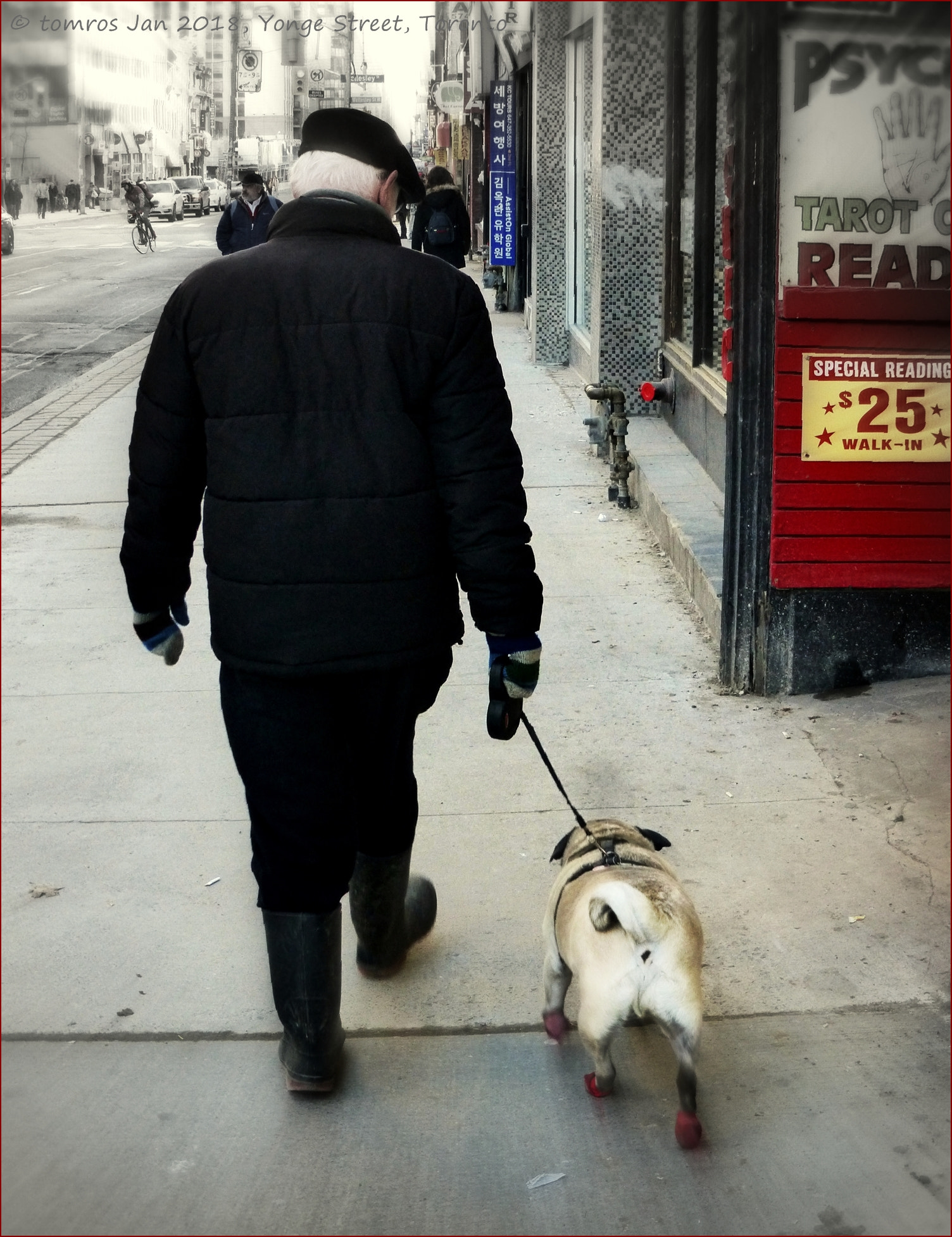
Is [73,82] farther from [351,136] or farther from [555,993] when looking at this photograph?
[555,993]

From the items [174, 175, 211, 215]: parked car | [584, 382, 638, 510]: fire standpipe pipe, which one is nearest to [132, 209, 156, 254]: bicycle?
[174, 175, 211, 215]: parked car

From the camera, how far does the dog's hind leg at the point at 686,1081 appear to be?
9.51ft

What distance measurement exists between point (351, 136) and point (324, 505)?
80 cm

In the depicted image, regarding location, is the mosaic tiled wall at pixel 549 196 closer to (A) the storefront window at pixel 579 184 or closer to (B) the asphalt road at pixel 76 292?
(A) the storefront window at pixel 579 184

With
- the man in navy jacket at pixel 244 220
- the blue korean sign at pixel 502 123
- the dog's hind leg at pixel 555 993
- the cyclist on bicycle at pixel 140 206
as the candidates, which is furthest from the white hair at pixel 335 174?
the cyclist on bicycle at pixel 140 206

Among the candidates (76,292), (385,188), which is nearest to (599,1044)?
(385,188)

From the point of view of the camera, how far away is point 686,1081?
9.59 feet

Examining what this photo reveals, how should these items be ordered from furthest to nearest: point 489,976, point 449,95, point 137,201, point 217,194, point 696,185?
1. point 217,194
2. point 137,201
3. point 449,95
4. point 696,185
5. point 489,976

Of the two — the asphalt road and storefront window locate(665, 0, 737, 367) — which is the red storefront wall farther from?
the asphalt road

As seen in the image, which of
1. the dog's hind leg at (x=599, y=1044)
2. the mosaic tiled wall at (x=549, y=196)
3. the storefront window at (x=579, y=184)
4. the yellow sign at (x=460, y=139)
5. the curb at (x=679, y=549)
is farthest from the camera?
the yellow sign at (x=460, y=139)

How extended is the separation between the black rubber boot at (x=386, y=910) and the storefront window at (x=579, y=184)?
865cm

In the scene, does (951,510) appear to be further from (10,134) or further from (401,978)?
(10,134)

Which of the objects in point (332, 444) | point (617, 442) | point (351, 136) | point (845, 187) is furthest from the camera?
point (617, 442)

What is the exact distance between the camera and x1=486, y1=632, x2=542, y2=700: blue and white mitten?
3152 millimetres
